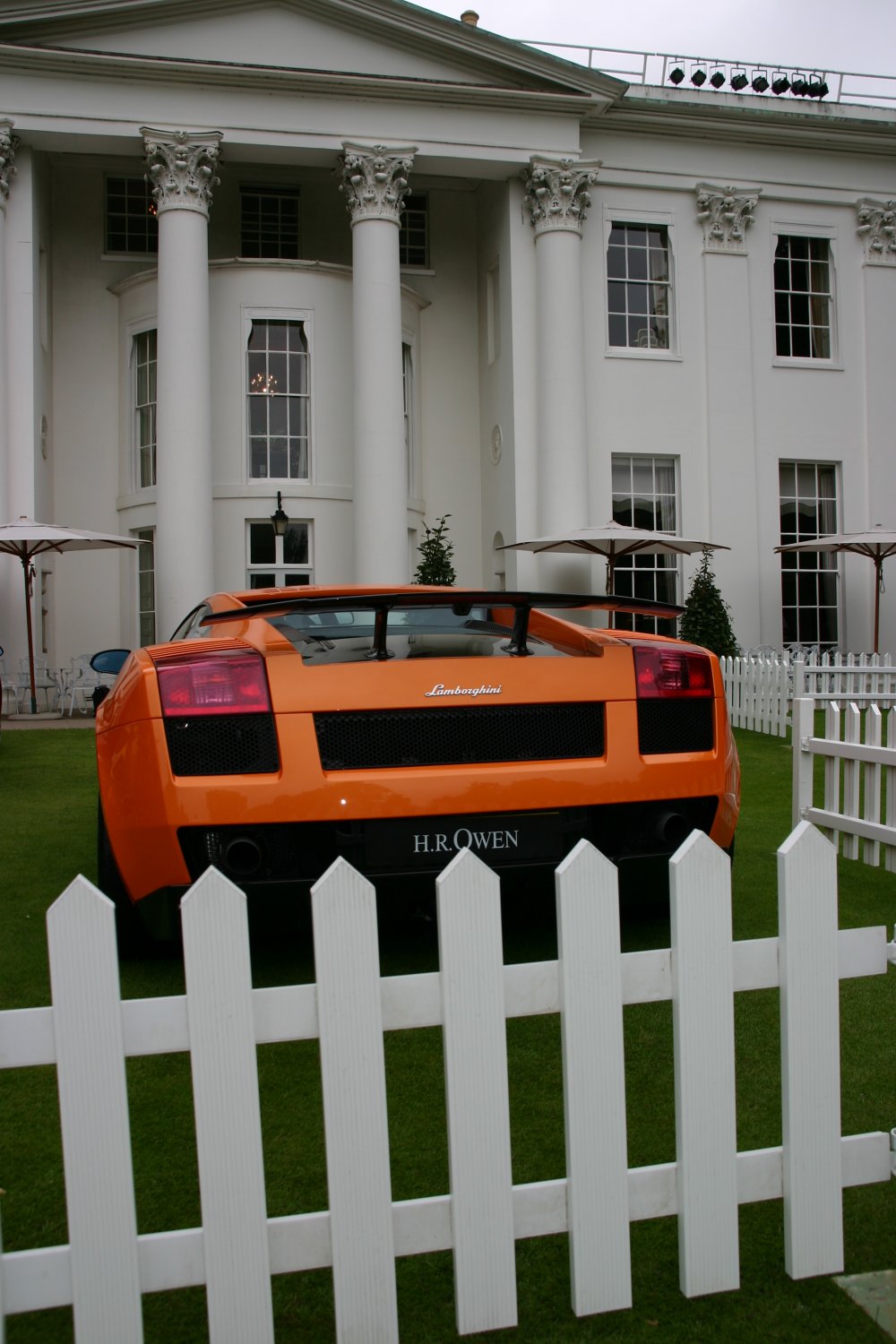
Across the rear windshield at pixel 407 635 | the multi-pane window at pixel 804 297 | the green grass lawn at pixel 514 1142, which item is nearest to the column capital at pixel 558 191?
the multi-pane window at pixel 804 297

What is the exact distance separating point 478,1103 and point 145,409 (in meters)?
20.4

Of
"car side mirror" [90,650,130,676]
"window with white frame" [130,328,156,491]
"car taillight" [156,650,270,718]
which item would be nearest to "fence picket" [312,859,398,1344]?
"car taillight" [156,650,270,718]

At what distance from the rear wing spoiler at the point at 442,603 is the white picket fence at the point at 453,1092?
1.33m

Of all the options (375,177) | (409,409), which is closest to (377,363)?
(409,409)

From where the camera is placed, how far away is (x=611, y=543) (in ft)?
60.7

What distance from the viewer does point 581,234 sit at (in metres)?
20.5

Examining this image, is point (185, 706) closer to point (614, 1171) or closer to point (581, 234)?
point (614, 1171)

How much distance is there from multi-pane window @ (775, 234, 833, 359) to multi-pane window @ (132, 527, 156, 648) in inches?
498

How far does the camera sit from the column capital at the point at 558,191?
19703mm

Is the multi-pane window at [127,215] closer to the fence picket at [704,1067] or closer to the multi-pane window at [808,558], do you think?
the multi-pane window at [808,558]

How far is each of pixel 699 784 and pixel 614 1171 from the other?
1818mm

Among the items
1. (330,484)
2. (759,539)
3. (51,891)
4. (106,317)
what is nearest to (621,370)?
(759,539)

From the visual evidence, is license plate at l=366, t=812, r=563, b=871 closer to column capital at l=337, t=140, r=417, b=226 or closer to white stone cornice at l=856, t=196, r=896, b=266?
column capital at l=337, t=140, r=417, b=226

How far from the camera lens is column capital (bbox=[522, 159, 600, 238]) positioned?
19703 millimetres
